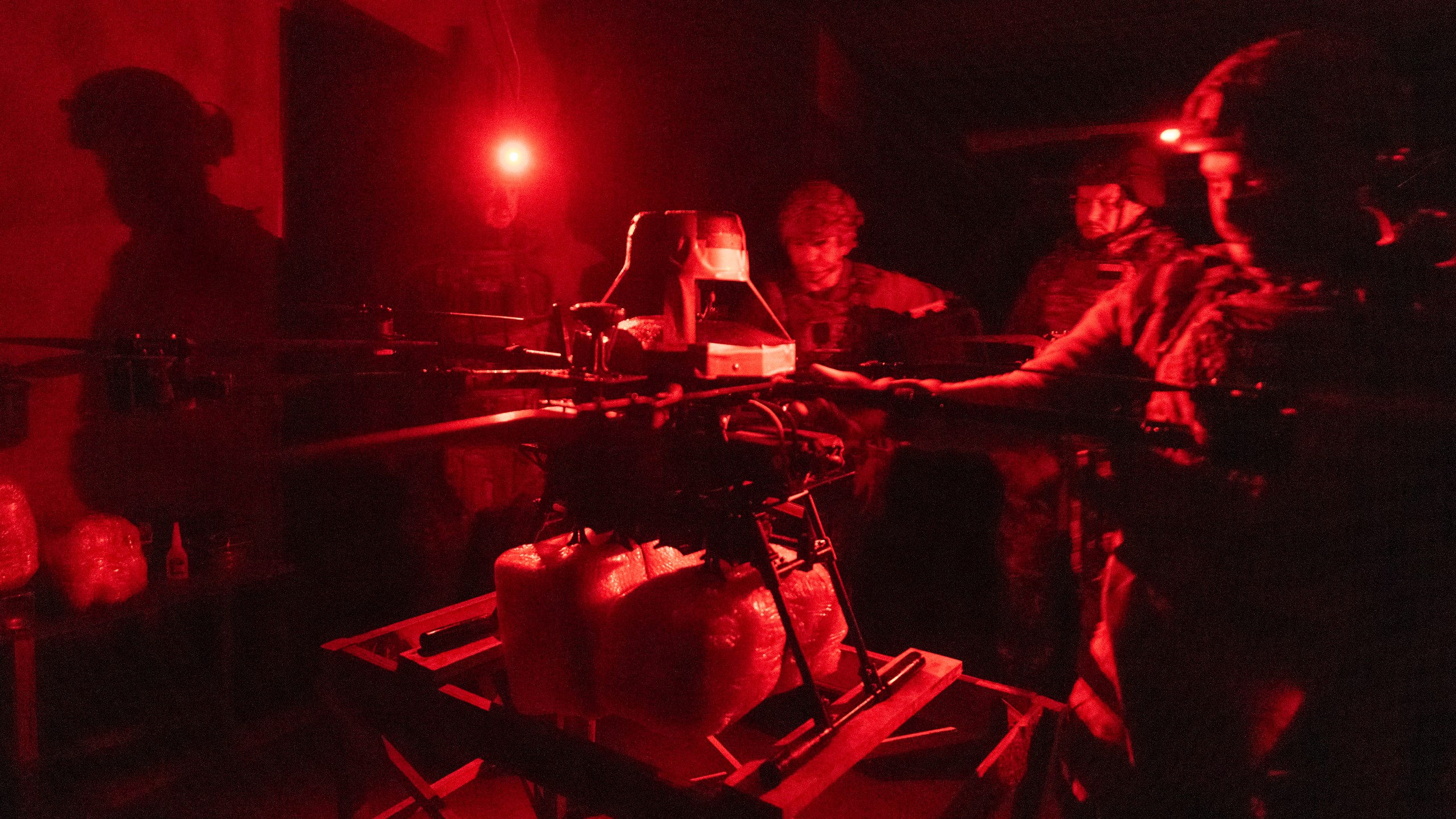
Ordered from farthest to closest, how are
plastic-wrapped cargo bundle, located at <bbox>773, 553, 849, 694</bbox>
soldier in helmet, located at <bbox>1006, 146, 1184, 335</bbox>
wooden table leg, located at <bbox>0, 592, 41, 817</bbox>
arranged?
1. soldier in helmet, located at <bbox>1006, 146, 1184, 335</bbox>
2. wooden table leg, located at <bbox>0, 592, 41, 817</bbox>
3. plastic-wrapped cargo bundle, located at <bbox>773, 553, 849, 694</bbox>

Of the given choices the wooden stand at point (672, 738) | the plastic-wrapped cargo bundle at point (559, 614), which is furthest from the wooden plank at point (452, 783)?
the plastic-wrapped cargo bundle at point (559, 614)

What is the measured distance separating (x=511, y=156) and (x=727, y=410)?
280 cm

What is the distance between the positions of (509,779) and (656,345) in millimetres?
2288

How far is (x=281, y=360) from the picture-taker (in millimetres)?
3096

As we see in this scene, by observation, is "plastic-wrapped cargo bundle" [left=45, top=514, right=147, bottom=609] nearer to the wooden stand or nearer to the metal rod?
the wooden stand

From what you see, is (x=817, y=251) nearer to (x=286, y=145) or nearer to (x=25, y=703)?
(x=286, y=145)

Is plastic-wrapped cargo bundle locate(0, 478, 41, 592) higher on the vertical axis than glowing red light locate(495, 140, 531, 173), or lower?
lower

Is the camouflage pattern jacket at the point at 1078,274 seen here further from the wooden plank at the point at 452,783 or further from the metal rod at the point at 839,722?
the wooden plank at the point at 452,783

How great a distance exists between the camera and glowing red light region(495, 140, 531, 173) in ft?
12.8

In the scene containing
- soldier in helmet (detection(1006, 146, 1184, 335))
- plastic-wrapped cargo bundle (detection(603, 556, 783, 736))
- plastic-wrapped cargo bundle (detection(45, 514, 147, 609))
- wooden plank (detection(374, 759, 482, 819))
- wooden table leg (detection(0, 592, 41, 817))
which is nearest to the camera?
plastic-wrapped cargo bundle (detection(603, 556, 783, 736))

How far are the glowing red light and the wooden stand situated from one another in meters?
2.48

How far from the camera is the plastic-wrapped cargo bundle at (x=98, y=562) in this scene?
2469 millimetres

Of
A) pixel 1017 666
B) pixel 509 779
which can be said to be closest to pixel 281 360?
pixel 509 779

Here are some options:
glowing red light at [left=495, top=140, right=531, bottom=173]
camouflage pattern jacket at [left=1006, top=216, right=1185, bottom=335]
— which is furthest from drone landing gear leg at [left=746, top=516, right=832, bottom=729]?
glowing red light at [left=495, top=140, right=531, bottom=173]
